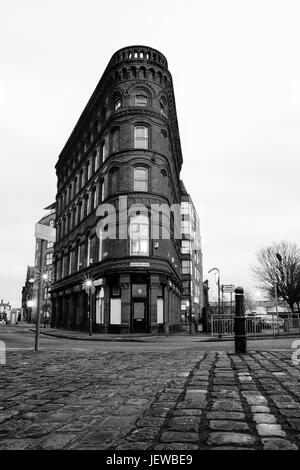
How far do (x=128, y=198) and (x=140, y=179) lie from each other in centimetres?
187

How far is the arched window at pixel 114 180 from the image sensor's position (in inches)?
1167

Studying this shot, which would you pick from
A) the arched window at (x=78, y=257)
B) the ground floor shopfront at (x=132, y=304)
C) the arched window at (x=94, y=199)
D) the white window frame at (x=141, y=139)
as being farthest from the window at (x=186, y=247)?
the white window frame at (x=141, y=139)

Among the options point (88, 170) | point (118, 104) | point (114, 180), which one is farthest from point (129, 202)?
point (88, 170)

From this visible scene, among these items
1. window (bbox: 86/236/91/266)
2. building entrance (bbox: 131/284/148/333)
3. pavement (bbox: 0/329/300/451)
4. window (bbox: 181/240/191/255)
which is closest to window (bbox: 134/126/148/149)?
window (bbox: 86/236/91/266)

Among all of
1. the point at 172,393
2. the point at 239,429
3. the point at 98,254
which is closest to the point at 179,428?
the point at 239,429

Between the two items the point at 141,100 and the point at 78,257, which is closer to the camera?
the point at 141,100

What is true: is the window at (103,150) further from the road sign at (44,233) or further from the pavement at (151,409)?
the pavement at (151,409)

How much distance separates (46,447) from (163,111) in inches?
1255

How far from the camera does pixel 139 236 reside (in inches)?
1114

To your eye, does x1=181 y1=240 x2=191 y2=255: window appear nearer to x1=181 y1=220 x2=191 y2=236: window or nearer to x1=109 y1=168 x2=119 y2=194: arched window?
x1=181 y1=220 x2=191 y2=236: window

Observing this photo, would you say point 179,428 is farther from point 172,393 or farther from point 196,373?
point 196,373

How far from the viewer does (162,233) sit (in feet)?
96.0

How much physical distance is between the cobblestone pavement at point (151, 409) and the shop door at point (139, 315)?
2071 centimetres

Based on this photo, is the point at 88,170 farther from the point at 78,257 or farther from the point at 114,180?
the point at 114,180
